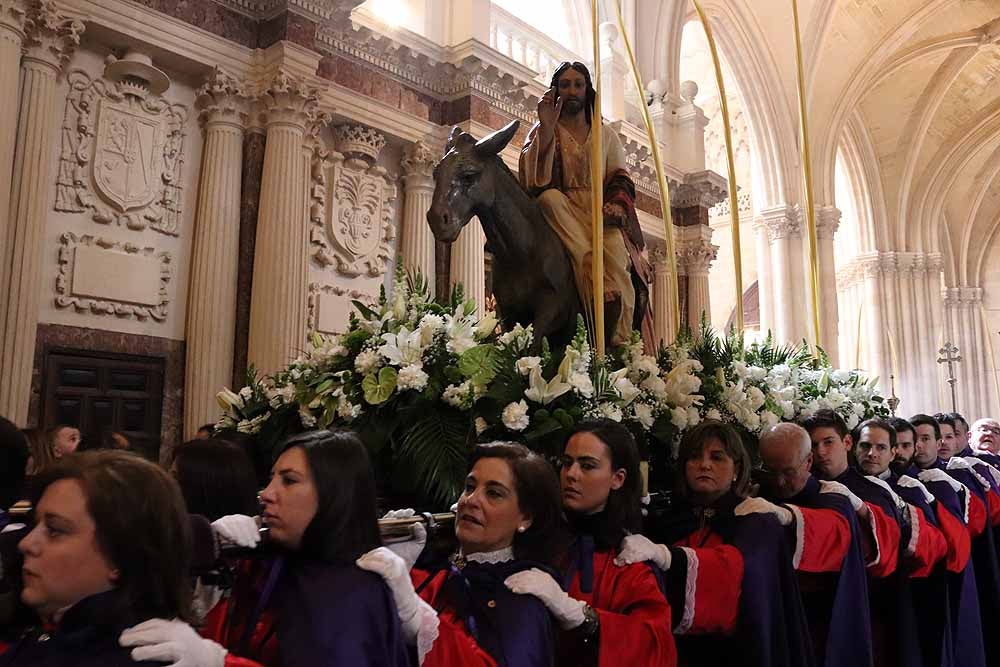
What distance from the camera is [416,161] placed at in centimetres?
982

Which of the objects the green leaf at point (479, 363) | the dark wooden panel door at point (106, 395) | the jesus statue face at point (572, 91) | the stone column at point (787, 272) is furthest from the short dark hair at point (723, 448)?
the stone column at point (787, 272)

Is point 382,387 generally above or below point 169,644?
above

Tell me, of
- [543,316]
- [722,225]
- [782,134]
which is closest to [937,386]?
[722,225]

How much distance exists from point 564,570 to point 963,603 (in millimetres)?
3531

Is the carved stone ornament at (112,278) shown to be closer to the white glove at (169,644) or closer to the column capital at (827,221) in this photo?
the white glove at (169,644)

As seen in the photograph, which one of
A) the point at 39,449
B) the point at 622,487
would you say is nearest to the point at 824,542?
the point at 622,487

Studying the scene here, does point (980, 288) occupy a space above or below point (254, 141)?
above

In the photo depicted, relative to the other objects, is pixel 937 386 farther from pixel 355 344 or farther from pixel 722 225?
pixel 355 344

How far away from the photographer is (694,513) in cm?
335

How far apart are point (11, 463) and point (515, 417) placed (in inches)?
69.2

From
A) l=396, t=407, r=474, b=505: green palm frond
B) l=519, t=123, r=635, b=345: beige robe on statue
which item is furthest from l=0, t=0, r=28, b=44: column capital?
l=396, t=407, r=474, b=505: green palm frond

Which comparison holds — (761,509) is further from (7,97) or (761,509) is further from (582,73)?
(7,97)

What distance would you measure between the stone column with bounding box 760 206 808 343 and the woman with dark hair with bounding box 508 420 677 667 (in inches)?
648

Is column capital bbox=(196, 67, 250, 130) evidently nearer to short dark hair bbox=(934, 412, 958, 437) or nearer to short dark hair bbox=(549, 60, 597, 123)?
short dark hair bbox=(549, 60, 597, 123)
